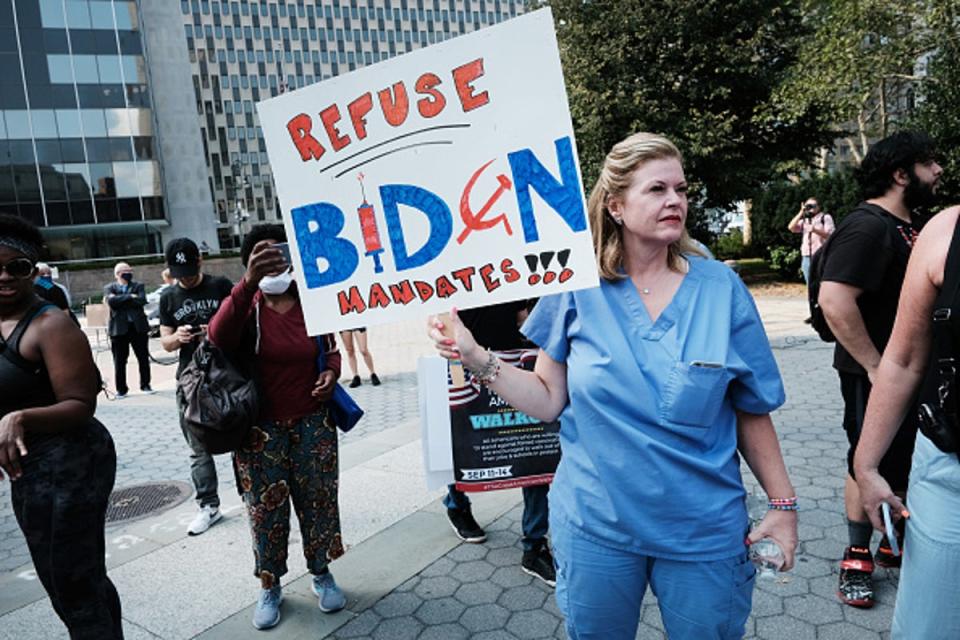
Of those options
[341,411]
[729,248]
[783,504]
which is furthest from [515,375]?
[729,248]

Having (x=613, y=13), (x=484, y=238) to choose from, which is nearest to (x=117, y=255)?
(x=613, y=13)

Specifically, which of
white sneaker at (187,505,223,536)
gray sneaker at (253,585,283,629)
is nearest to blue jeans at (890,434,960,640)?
gray sneaker at (253,585,283,629)

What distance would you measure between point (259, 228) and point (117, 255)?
163 ft

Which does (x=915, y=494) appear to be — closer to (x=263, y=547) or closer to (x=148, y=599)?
(x=263, y=547)

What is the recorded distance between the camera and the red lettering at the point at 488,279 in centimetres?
184

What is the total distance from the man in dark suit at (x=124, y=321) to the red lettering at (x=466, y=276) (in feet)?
30.6

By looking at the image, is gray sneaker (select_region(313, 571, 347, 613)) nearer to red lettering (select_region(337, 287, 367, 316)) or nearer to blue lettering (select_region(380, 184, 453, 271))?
red lettering (select_region(337, 287, 367, 316))

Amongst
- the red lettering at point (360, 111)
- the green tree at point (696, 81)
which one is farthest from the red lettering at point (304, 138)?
the green tree at point (696, 81)

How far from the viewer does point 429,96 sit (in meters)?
1.85

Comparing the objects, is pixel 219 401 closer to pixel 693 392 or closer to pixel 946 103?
pixel 693 392

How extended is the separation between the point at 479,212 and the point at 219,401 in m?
1.78

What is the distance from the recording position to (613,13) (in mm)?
17469

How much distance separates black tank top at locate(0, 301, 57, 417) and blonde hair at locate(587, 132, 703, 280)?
6.75 feet

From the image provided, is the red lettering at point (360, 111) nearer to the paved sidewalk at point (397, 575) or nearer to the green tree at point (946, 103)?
the paved sidewalk at point (397, 575)
